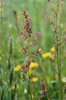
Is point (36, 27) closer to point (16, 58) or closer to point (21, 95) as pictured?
point (16, 58)

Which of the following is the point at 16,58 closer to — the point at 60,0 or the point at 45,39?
the point at 45,39

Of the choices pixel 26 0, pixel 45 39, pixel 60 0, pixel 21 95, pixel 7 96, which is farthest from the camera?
pixel 26 0

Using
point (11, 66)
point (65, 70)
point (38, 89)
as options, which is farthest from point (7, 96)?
point (65, 70)

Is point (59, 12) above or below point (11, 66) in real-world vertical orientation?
above

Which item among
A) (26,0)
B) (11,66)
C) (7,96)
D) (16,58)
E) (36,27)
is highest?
(26,0)

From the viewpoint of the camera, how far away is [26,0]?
741 centimetres

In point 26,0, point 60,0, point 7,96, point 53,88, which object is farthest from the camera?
point 26,0

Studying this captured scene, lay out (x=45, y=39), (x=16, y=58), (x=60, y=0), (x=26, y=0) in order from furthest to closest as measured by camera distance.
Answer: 1. (x=26, y=0)
2. (x=45, y=39)
3. (x=16, y=58)
4. (x=60, y=0)

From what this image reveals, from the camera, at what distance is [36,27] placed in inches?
232

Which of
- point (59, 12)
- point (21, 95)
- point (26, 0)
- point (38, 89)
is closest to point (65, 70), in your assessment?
point (38, 89)

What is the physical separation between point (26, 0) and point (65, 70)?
12.5 feet

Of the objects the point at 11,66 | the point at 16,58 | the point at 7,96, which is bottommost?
the point at 7,96

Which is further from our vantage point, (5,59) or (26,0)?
(26,0)

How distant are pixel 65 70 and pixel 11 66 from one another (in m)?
1.20
